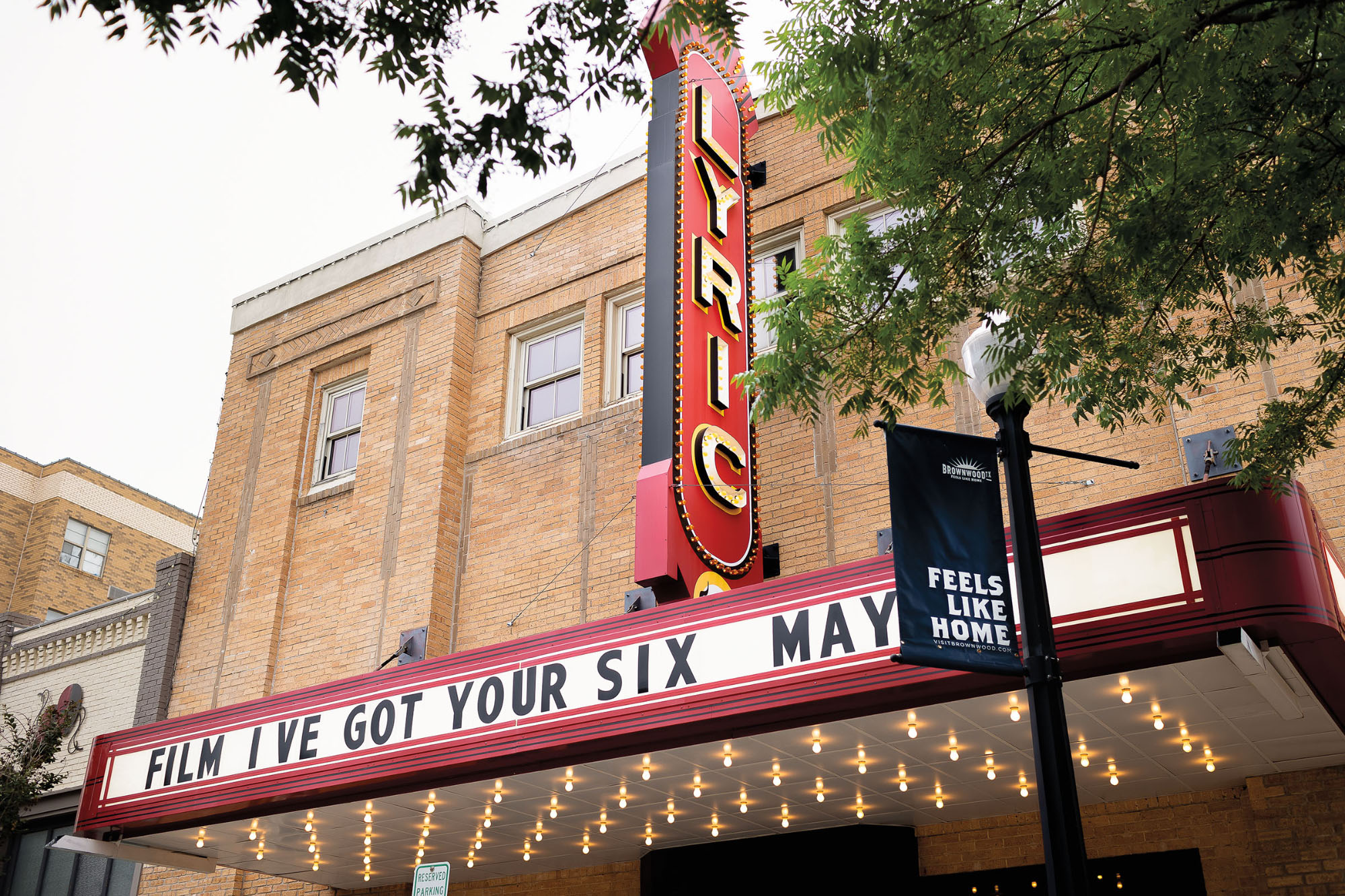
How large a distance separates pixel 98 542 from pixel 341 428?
2618 cm

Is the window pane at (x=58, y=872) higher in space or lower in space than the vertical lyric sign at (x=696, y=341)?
lower

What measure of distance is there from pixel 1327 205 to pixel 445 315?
1297 centimetres

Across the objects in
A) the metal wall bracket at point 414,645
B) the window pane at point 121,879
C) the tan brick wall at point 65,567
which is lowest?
the window pane at point 121,879

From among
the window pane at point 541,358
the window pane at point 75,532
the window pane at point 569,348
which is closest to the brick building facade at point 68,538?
the window pane at point 75,532

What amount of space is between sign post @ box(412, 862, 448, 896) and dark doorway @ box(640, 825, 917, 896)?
197 inches

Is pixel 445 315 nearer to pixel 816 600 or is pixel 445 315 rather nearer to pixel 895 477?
pixel 816 600

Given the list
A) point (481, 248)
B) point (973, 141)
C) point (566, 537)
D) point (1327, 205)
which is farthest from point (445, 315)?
point (1327, 205)

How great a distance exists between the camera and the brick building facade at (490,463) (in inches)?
466

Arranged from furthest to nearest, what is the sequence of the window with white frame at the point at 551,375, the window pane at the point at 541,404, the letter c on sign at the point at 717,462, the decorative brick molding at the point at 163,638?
the decorative brick molding at the point at 163,638 → the window pane at the point at 541,404 → the window with white frame at the point at 551,375 → the letter c on sign at the point at 717,462

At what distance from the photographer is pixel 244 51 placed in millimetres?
5723

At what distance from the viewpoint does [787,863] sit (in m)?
12.3

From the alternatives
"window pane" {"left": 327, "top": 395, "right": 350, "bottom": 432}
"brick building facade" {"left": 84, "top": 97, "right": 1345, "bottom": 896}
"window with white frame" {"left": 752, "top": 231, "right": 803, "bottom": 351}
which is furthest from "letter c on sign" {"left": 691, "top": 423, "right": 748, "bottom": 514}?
"window pane" {"left": 327, "top": 395, "right": 350, "bottom": 432}

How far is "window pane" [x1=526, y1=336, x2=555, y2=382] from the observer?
1695 cm

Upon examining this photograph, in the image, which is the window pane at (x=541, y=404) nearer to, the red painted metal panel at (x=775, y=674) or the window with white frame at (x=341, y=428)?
the window with white frame at (x=341, y=428)
